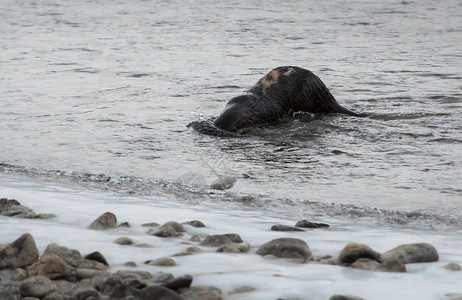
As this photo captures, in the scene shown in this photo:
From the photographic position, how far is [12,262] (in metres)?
3.26

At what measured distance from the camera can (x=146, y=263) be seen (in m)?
3.39

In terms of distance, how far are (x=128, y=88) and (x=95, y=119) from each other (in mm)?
1722

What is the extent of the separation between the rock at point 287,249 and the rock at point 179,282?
59cm

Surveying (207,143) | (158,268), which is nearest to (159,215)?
(158,268)

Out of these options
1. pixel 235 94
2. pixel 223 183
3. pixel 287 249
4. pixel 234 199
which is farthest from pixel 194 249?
pixel 235 94

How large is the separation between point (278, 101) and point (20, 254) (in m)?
5.09

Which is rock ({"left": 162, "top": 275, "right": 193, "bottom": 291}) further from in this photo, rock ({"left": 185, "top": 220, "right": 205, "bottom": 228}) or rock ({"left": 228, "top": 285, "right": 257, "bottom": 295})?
rock ({"left": 185, "top": 220, "right": 205, "bottom": 228})

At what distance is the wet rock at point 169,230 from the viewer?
3.88 m

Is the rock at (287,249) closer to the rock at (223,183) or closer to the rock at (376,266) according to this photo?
the rock at (376,266)

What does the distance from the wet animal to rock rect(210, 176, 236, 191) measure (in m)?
1.76

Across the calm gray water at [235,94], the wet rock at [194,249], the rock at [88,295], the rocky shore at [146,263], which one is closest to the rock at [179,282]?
the rocky shore at [146,263]

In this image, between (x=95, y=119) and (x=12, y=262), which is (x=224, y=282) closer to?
(x=12, y=262)

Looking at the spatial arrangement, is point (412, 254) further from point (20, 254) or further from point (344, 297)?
point (20, 254)

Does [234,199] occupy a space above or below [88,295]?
below
